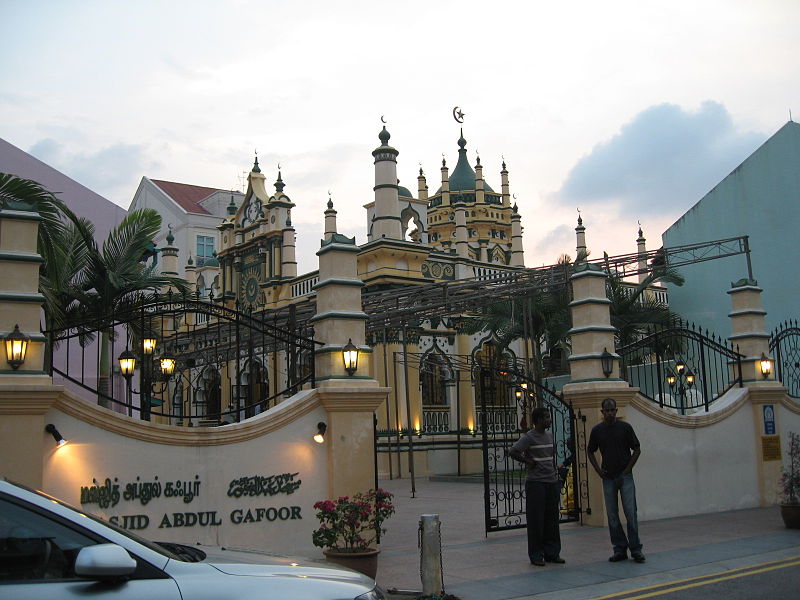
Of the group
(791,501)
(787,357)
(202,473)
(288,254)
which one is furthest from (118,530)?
(288,254)

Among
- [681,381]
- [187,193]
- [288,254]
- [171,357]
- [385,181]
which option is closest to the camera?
[681,381]

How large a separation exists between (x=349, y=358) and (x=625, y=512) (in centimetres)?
387

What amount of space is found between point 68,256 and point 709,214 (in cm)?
1931

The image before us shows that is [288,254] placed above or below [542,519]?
above

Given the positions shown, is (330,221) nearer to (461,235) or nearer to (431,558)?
(461,235)

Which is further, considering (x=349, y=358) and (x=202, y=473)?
(x=349, y=358)

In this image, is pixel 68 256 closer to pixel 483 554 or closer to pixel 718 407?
pixel 483 554

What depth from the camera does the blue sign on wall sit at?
15.3 meters

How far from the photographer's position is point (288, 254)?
108ft

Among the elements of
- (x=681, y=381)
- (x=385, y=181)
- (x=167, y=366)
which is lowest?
(x=681, y=381)

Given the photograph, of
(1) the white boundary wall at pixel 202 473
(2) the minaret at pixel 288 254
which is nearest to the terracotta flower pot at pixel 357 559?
(1) the white boundary wall at pixel 202 473

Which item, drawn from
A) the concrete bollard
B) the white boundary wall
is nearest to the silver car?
the concrete bollard

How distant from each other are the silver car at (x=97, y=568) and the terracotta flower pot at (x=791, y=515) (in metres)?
9.54

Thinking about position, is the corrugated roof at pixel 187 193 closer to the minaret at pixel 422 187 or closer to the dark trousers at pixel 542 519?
the minaret at pixel 422 187
